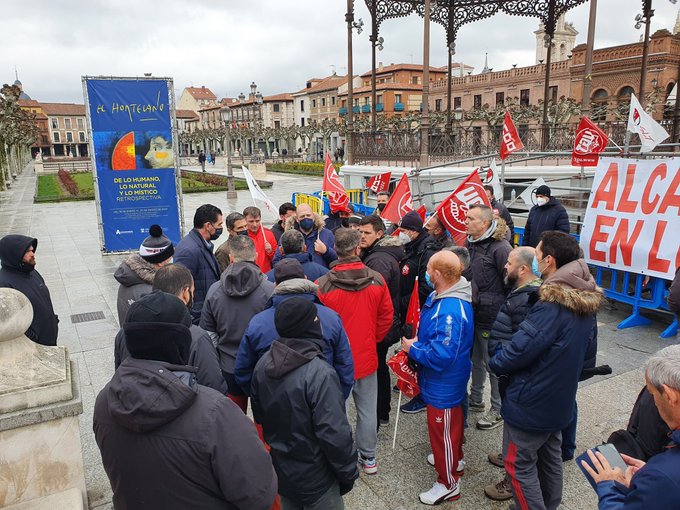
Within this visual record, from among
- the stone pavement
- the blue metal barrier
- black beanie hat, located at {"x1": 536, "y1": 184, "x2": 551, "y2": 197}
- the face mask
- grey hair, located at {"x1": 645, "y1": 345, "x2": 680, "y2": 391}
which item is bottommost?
the stone pavement

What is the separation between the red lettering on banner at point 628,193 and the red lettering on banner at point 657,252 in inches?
17.2

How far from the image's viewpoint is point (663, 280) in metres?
6.05

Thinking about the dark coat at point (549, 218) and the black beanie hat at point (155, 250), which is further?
the dark coat at point (549, 218)

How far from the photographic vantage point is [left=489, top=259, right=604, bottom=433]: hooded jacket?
2742 millimetres

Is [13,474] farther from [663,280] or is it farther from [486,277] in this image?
[663,280]

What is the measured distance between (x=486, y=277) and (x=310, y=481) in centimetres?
230

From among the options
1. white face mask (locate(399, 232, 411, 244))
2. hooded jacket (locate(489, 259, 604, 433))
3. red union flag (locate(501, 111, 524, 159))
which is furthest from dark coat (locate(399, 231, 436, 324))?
red union flag (locate(501, 111, 524, 159))

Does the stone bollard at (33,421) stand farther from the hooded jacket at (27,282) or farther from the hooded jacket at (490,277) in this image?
the hooded jacket at (490,277)

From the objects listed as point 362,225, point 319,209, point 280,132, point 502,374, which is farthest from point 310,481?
point 280,132

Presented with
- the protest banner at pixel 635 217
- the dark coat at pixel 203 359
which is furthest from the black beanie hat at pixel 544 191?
the dark coat at pixel 203 359

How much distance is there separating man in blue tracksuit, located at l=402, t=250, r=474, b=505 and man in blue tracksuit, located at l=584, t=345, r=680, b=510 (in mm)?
1294

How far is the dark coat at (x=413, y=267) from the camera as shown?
15.3ft

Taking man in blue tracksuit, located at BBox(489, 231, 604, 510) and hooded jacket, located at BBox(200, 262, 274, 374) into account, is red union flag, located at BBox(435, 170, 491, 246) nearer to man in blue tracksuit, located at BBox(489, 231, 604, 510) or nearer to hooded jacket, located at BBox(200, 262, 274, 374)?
man in blue tracksuit, located at BBox(489, 231, 604, 510)

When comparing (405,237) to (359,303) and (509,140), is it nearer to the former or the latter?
(359,303)
